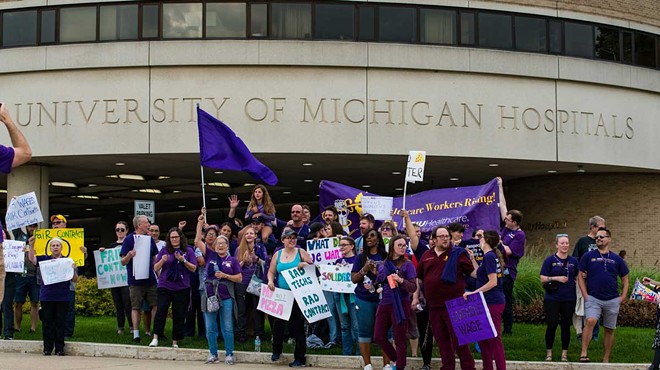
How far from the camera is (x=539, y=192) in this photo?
34.4 meters

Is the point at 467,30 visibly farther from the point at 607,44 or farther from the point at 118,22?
the point at 118,22

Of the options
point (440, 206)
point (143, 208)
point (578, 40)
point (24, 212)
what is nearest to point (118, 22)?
point (143, 208)

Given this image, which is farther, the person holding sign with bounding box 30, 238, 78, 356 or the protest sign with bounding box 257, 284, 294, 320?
the person holding sign with bounding box 30, 238, 78, 356

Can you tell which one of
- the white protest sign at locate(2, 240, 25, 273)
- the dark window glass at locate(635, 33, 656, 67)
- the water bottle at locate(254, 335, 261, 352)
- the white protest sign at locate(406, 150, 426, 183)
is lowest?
the water bottle at locate(254, 335, 261, 352)

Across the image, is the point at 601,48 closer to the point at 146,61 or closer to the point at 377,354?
the point at 146,61

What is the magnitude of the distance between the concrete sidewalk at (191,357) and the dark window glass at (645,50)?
60.4 feet

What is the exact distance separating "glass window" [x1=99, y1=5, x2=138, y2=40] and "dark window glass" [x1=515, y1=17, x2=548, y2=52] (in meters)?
10.3

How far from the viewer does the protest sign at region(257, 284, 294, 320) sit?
14.8m

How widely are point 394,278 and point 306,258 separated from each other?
2.04 m

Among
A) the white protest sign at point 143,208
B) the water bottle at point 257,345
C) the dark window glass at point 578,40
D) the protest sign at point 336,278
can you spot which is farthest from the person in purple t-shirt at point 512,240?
the dark window glass at point 578,40

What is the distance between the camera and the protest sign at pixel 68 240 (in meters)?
17.9

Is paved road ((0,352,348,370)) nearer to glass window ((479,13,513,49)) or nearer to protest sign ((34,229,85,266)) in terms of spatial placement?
protest sign ((34,229,85,266))

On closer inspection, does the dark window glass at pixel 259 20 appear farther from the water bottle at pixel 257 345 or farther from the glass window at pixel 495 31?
the water bottle at pixel 257 345

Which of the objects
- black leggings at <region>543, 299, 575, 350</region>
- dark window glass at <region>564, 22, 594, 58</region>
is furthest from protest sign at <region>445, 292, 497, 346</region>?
dark window glass at <region>564, 22, 594, 58</region>
